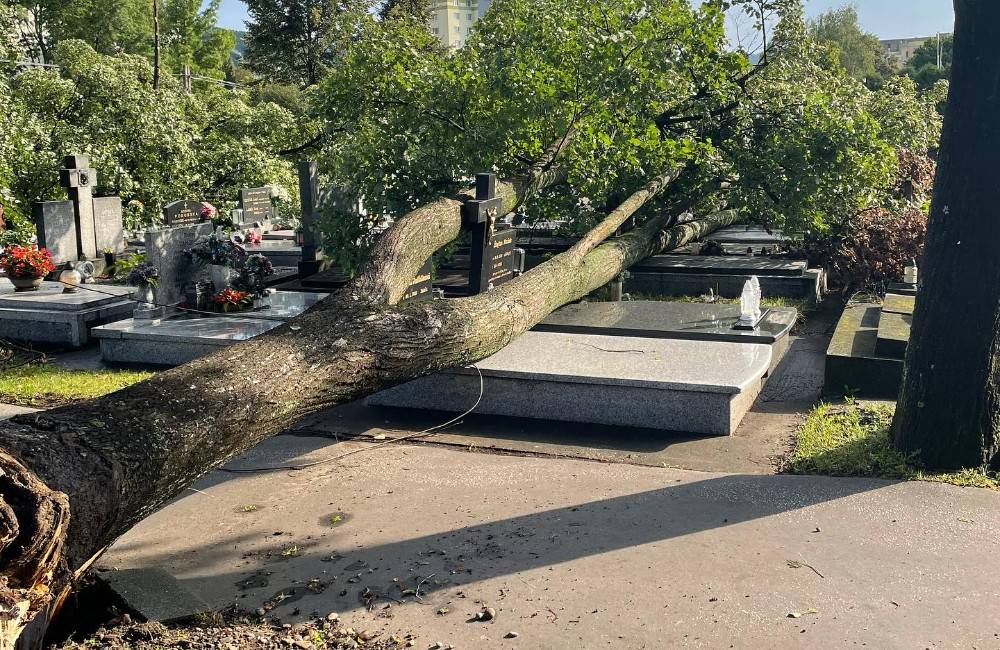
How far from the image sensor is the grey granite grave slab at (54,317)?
396 inches

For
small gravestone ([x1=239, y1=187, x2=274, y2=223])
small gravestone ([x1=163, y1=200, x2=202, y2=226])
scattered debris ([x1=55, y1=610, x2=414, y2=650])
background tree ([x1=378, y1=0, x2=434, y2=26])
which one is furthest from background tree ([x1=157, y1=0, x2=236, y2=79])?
scattered debris ([x1=55, y1=610, x2=414, y2=650])

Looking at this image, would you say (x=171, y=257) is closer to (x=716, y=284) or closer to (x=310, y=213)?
(x=310, y=213)

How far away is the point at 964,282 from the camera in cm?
545

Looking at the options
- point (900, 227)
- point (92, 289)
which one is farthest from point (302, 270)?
point (900, 227)

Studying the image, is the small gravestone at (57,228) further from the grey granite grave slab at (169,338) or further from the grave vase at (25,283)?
the grey granite grave slab at (169,338)

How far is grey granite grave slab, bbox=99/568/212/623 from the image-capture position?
156 inches

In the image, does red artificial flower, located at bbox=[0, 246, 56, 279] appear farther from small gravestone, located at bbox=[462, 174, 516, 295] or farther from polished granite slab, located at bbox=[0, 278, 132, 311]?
small gravestone, located at bbox=[462, 174, 516, 295]

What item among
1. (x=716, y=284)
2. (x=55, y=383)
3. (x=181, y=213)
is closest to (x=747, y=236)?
(x=716, y=284)

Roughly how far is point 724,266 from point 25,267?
8.60 m

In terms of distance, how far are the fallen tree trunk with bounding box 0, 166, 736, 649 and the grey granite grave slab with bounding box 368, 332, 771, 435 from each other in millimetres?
517

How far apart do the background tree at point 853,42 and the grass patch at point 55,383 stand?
61.5m

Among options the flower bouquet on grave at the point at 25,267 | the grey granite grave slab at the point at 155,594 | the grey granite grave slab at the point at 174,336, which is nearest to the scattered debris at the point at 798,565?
the grey granite grave slab at the point at 155,594

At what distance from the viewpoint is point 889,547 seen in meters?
4.61

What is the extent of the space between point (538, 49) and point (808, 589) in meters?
7.04
